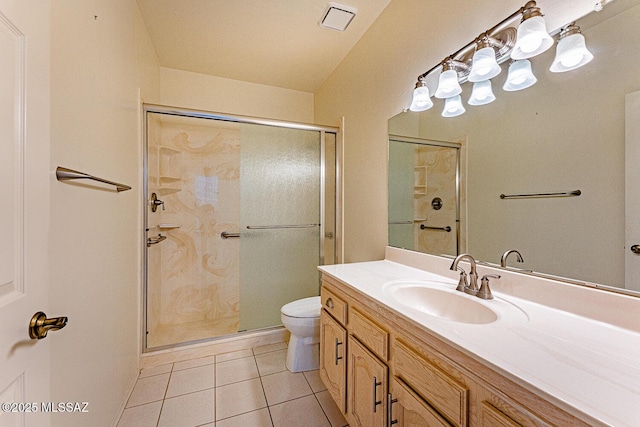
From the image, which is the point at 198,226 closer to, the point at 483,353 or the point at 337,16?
the point at 337,16

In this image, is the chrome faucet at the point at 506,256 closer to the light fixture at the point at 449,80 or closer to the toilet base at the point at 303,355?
the light fixture at the point at 449,80

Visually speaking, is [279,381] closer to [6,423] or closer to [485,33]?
[6,423]

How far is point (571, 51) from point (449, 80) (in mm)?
483

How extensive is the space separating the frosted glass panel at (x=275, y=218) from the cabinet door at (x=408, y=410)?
62.6 inches

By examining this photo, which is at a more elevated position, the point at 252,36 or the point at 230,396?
the point at 252,36

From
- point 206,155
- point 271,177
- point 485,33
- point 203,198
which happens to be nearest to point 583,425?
point 485,33

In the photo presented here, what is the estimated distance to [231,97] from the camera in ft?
9.12

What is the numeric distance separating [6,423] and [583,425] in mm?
1119

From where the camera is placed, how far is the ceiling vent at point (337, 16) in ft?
5.79

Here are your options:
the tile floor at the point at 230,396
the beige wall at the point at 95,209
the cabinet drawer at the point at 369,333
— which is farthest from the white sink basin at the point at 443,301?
Result: the beige wall at the point at 95,209

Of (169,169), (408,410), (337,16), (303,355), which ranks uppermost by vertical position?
(337,16)

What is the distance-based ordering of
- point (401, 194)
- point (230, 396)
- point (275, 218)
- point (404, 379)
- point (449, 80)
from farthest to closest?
point (275, 218) < point (401, 194) < point (230, 396) < point (449, 80) < point (404, 379)

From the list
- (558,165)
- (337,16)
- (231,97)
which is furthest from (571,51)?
(231,97)

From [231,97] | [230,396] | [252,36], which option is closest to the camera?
[230,396]
